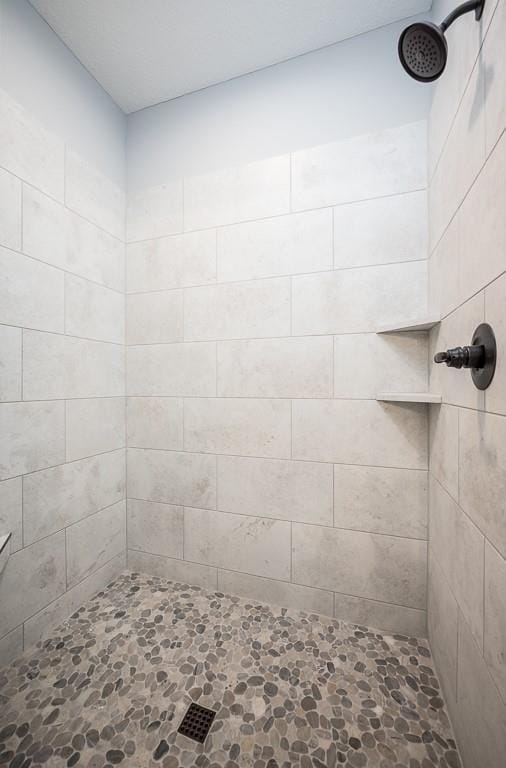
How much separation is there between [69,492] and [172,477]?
A: 18.1 inches

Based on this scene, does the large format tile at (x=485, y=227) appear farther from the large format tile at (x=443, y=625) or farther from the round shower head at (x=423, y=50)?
the large format tile at (x=443, y=625)

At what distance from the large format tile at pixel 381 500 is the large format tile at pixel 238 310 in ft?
2.27

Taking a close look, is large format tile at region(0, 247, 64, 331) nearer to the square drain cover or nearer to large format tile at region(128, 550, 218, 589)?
large format tile at region(128, 550, 218, 589)

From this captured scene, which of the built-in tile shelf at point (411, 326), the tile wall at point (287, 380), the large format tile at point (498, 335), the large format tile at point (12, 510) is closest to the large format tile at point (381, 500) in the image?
the tile wall at point (287, 380)

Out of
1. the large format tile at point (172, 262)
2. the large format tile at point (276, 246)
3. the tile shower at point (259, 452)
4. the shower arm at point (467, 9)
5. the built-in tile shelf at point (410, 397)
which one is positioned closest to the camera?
the shower arm at point (467, 9)

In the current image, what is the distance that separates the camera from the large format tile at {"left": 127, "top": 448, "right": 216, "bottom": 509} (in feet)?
5.31

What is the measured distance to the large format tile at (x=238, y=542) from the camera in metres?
1.50

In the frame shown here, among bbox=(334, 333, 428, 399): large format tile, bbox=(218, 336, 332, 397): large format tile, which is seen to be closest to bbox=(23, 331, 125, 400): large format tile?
bbox=(218, 336, 332, 397): large format tile

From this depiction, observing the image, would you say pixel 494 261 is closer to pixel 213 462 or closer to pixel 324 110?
pixel 324 110

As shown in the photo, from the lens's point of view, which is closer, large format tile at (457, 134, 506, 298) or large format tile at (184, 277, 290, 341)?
large format tile at (457, 134, 506, 298)

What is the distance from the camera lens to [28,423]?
1.27 m

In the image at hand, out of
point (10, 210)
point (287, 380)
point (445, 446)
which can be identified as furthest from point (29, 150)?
point (445, 446)

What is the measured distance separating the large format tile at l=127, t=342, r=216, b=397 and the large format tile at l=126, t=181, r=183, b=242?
1.95 feet

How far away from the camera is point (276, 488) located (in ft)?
4.92
